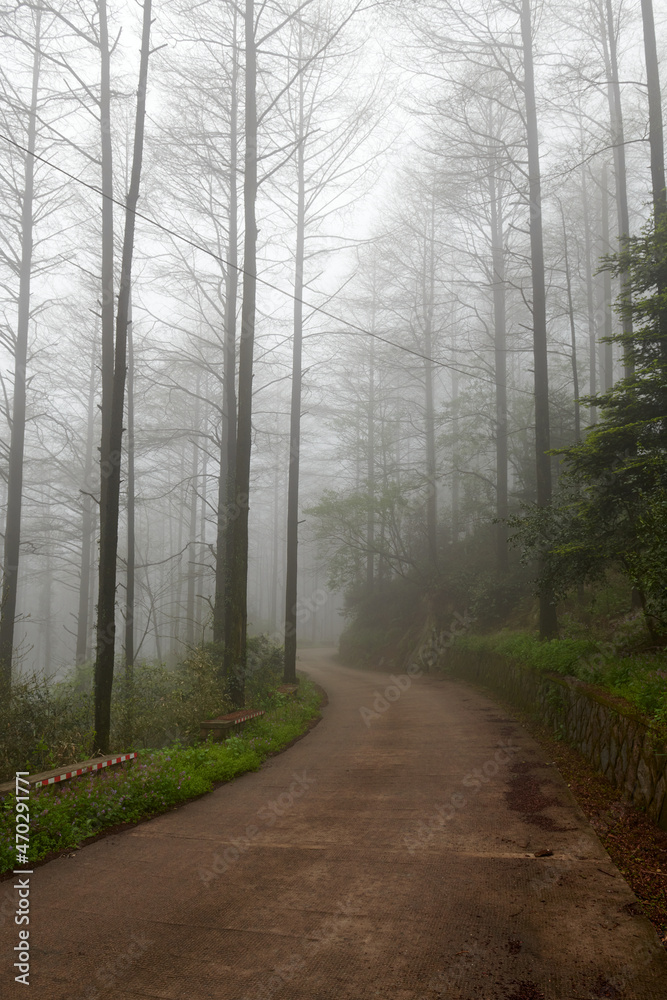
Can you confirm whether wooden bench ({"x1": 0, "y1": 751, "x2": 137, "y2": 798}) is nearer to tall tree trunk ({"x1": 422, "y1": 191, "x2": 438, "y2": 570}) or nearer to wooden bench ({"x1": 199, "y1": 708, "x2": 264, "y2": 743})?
wooden bench ({"x1": 199, "y1": 708, "x2": 264, "y2": 743})

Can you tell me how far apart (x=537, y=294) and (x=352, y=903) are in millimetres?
13293

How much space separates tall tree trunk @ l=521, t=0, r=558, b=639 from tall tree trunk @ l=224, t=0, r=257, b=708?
20.2 ft

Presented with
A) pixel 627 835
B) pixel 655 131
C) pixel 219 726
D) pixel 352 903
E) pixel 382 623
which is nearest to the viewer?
pixel 352 903

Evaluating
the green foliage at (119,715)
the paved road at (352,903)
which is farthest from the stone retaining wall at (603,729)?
the green foliage at (119,715)

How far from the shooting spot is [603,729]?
7.01 metres

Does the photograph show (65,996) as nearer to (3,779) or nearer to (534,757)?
(3,779)

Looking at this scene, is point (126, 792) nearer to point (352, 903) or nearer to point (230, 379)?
point (352, 903)

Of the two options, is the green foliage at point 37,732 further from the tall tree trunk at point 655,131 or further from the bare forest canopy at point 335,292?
the tall tree trunk at point 655,131

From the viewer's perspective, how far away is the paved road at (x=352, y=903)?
3.18 meters

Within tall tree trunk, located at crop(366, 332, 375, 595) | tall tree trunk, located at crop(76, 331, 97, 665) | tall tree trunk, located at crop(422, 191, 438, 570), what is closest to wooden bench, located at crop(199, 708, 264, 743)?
tall tree trunk, located at crop(422, 191, 438, 570)

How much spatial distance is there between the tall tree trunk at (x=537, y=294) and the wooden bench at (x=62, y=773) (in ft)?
29.2

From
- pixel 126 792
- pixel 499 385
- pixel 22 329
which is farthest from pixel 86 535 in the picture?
pixel 126 792

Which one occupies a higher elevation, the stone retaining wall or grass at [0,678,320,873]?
the stone retaining wall

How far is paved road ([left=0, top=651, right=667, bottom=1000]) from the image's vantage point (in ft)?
10.4
